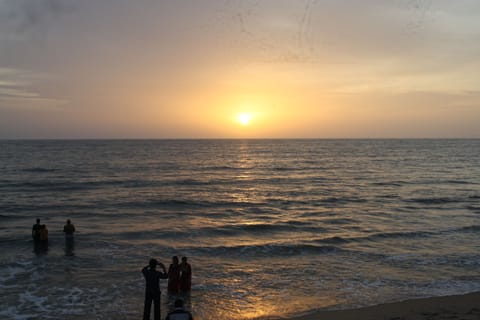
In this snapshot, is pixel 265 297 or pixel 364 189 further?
pixel 364 189

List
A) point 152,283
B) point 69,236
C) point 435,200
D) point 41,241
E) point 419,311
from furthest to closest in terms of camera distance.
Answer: point 435,200 → point 69,236 → point 41,241 → point 419,311 → point 152,283

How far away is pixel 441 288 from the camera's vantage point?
13.3 meters

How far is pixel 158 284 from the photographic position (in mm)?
10320

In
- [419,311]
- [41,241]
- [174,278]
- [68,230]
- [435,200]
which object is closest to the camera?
[419,311]

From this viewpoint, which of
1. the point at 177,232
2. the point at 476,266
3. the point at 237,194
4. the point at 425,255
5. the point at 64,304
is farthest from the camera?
the point at 237,194

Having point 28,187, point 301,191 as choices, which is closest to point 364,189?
point 301,191

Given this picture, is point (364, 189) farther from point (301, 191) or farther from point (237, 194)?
point (237, 194)

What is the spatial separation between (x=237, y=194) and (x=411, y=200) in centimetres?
1594

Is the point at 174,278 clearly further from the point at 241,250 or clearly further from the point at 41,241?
the point at 41,241

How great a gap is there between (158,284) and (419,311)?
722 cm

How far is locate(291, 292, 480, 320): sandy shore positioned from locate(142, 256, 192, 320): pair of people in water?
3.87 metres

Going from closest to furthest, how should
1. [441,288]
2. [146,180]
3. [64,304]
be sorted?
1. [64,304]
2. [441,288]
3. [146,180]

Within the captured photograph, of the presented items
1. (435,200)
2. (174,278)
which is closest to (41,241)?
(174,278)

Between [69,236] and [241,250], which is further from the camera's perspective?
[69,236]
